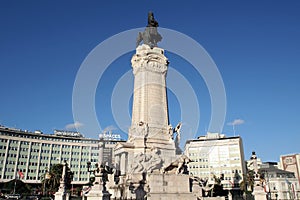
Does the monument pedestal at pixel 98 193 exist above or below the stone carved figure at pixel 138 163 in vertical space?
below

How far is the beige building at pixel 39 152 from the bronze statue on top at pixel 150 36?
4035cm

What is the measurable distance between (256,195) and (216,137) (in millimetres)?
75896

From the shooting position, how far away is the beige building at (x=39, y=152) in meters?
84.4

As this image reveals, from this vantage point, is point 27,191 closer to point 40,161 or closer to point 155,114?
point 40,161

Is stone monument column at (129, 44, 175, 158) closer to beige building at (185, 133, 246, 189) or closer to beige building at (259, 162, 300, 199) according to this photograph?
beige building at (259, 162, 300, 199)

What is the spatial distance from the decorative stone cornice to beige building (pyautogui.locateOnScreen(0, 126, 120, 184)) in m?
40.6

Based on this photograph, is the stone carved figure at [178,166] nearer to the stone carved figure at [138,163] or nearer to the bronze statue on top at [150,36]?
the stone carved figure at [138,163]

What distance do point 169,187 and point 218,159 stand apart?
7024 centimetres

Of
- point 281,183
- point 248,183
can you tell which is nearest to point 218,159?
point 281,183

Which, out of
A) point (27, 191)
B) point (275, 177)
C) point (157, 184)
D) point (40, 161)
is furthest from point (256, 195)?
point (40, 161)

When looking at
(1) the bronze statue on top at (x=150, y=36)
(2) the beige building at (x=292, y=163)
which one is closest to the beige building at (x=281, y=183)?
(2) the beige building at (x=292, y=163)

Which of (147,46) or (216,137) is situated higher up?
(147,46)

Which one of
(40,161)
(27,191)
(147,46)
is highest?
(147,46)

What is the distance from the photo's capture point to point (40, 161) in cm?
9100
